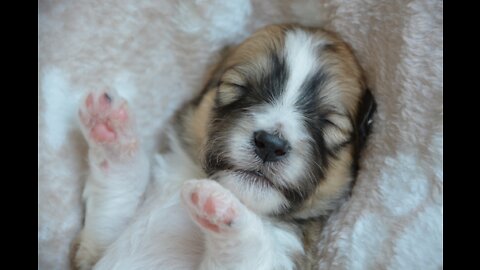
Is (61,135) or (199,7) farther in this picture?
(199,7)

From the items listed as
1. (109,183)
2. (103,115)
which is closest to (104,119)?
(103,115)

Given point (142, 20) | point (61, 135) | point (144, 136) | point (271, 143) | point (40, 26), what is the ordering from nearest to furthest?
point (271, 143)
point (40, 26)
point (61, 135)
point (142, 20)
point (144, 136)

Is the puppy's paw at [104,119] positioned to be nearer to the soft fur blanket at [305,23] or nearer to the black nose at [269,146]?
the soft fur blanket at [305,23]

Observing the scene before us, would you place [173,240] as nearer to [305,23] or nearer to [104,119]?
[104,119]

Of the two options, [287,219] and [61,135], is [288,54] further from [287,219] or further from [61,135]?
[61,135]

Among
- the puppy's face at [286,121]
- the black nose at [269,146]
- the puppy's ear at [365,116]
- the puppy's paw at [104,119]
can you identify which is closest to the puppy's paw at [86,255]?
the puppy's paw at [104,119]

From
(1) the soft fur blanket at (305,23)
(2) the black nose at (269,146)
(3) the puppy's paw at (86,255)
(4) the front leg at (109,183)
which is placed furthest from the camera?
(3) the puppy's paw at (86,255)

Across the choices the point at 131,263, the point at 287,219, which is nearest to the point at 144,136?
the point at 131,263
